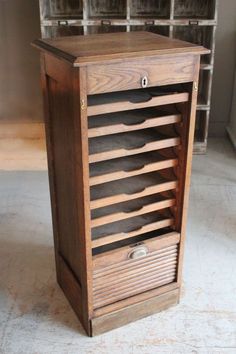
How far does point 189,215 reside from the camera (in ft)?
8.45

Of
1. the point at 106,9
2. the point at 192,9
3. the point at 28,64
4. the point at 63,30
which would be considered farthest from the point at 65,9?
the point at 192,9

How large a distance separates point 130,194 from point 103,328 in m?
0.57

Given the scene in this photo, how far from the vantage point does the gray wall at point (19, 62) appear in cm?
330

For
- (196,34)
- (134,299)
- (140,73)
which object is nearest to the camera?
(140,73)

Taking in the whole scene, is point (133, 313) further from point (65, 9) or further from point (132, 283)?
point (65, 9)

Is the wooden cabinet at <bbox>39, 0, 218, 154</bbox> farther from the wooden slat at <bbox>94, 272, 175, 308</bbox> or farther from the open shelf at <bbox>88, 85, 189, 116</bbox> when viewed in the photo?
the wooden slat at <bbox>94, 272, 175, 308</bbox>

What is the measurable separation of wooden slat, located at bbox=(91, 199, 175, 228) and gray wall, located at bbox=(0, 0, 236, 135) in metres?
2.10

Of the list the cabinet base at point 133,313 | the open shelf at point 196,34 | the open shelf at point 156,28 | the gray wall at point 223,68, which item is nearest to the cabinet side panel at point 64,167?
the cabinet base at point 133,313

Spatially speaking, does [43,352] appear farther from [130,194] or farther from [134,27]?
[134,27]

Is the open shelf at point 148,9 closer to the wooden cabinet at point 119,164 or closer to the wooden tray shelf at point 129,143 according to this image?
the wooden cabinet at point 119,164

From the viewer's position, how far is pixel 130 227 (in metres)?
1.71

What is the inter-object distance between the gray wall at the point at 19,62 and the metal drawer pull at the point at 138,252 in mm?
2220

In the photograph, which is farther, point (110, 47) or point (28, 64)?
point (28, 64)

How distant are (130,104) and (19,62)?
2.27 metres
